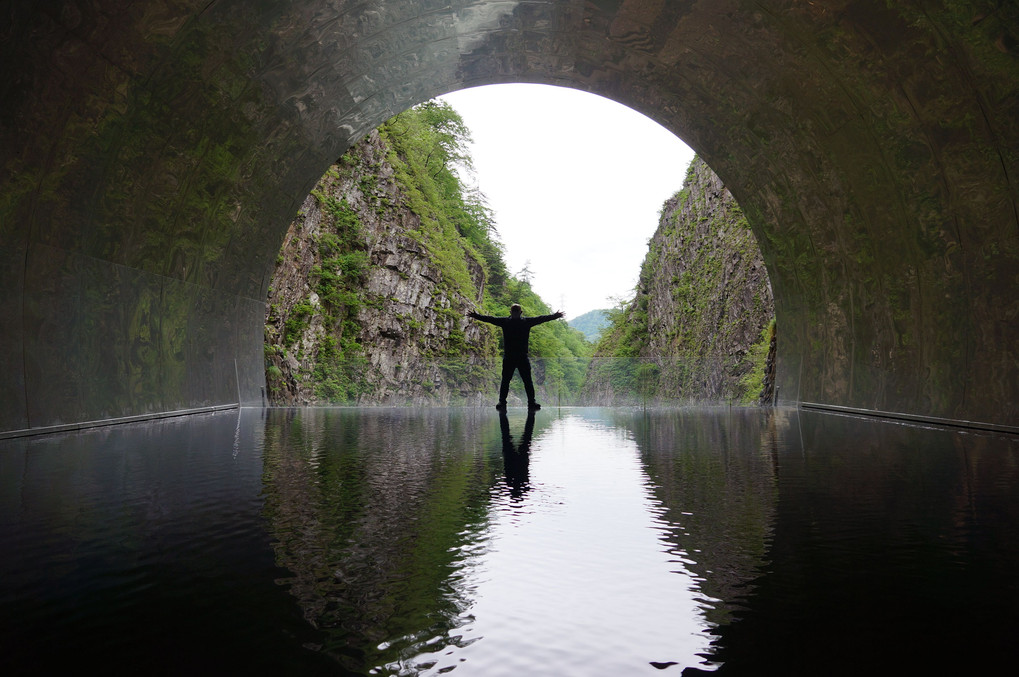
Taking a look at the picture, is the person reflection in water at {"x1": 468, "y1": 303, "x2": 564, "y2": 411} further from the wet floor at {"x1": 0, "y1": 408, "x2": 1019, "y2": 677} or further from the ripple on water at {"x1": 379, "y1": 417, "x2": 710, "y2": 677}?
the ripple on water at {"x1": 379, "y1": 417, "x2": 710, "y2": 677}

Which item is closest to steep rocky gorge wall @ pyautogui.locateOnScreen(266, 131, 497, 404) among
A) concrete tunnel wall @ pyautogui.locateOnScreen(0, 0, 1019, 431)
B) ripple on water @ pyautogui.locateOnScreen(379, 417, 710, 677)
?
concrete tunnel wall @ pyautogui.locateOnScreen(0, 0, 1019, 431)

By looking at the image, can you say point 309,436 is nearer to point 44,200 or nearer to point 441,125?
point 44,200

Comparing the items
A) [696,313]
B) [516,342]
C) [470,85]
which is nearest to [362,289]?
[696,313]

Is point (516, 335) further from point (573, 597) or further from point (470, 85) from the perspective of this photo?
point (573, 597)

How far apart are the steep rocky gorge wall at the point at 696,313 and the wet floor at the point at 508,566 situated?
45.1ft

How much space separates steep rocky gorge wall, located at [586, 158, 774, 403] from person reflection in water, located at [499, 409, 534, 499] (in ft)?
33.1

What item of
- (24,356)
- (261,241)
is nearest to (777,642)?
(24,356)

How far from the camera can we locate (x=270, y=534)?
3.86m

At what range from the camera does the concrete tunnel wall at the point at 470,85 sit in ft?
26.9

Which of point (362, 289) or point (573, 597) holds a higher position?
point (362, 289)

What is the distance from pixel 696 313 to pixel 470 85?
2325 cm

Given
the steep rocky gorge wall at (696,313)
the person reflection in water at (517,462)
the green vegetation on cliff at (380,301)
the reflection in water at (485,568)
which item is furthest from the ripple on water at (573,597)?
the steep rocky gorge wall at (696,313)

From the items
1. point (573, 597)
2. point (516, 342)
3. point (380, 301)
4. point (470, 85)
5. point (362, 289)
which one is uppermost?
point (470, 85)

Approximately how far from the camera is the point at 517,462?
7.02m
